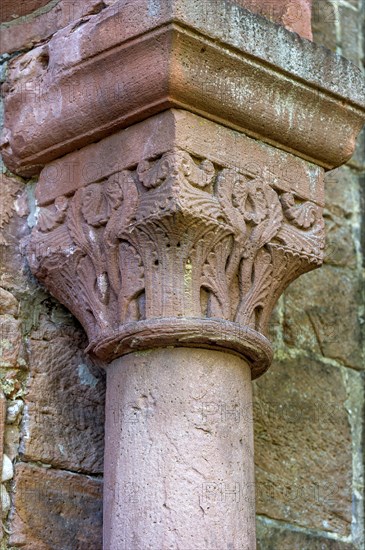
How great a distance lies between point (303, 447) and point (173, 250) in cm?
96

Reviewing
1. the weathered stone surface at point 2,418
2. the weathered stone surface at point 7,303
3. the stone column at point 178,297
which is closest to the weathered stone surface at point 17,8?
the stone column at point 178,297

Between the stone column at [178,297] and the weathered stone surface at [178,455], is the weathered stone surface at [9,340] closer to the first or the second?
the stone column at [178,297]

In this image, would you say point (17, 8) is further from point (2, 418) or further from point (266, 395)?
point (266, 395)

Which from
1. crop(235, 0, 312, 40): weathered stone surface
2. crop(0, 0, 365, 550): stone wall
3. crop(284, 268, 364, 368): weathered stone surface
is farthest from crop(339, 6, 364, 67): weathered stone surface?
crop(235, 0, 312, 40): weathered stone surface

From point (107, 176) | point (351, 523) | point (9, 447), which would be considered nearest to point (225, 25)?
point (107, 176)

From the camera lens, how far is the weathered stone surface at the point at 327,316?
3699mm

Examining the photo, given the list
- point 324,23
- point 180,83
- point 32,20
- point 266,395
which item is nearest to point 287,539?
point 266,395

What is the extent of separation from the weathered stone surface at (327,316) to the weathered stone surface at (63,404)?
752mm

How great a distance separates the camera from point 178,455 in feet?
8.87

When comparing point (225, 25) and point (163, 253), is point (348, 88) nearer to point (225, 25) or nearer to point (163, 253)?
point (225, 25)

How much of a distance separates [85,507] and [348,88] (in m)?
1.18

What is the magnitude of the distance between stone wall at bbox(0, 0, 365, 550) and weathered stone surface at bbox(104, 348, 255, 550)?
0.07 m

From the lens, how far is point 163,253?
281 centimetres

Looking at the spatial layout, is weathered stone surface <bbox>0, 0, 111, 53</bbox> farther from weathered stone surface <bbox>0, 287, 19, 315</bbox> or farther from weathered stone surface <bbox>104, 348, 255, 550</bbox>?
weathered stone surface <bbox>104, 348, 255, 550</bbox>
